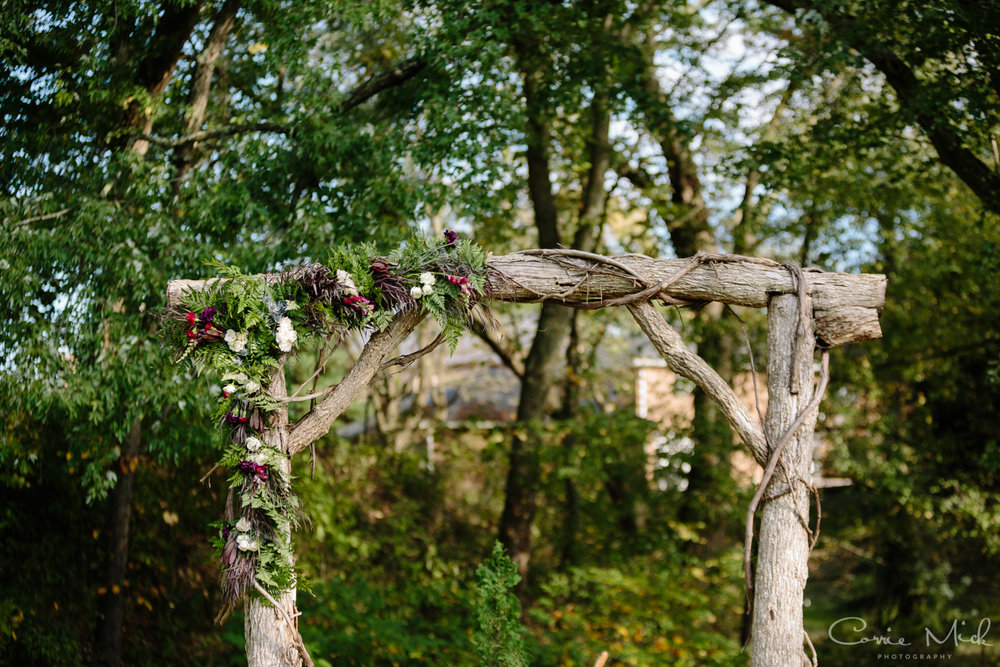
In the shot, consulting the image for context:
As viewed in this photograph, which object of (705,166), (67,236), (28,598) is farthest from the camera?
(705,166)

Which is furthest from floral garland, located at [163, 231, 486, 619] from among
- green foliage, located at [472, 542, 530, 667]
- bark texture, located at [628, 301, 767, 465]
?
green foliage, located at [472, 542, 530, 667]

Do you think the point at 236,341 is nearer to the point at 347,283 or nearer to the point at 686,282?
the point at 347,283

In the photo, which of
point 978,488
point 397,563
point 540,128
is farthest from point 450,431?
point 978,488

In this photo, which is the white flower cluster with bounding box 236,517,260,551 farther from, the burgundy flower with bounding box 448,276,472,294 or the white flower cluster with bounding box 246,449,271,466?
the burgundy flower with bounding box 448,276,472,294

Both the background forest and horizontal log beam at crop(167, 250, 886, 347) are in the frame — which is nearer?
horizontal log beam at crop(167, 250, 886, 347)

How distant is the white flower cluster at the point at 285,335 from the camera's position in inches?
106

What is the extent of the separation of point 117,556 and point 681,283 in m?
4.17

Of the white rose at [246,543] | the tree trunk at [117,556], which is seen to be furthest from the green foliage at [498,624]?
the tree trunk at [117,556]

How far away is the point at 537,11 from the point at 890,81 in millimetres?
2525

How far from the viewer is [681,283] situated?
3.08 metres

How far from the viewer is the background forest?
439cm

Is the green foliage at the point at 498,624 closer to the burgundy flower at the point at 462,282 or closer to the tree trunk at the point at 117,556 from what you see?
the burgundy flower at the point at 462,282

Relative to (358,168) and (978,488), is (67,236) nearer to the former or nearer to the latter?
(358,168)

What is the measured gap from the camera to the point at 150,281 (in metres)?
4.20
